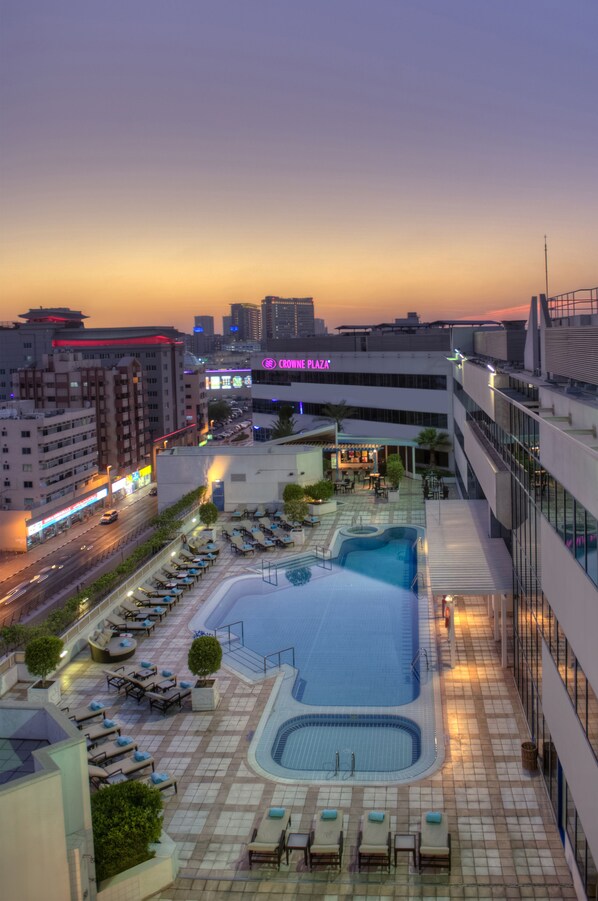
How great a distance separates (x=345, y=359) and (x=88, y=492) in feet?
72.7

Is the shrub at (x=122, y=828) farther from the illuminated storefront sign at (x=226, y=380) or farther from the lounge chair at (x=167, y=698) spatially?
the illuminated storefront sign at (x=226, y=380)

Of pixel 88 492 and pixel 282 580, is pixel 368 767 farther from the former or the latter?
pixel 88 492

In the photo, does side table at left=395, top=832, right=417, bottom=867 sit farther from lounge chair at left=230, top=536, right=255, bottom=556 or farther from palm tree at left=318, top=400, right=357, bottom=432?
palm tree at left=318, top=400, right=357, bottom=432

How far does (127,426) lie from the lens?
71.5 metres

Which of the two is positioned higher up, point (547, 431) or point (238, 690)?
point (547, 431)

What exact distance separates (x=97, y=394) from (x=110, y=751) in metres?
57.8

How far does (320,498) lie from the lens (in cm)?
3559

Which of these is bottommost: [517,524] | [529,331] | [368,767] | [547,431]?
[368,767]

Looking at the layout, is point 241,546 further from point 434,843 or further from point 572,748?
point 572,748

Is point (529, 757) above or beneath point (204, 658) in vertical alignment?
beneath

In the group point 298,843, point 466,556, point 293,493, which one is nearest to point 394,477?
point 293,493

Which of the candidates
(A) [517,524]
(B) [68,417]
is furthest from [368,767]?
(B) [68,417]

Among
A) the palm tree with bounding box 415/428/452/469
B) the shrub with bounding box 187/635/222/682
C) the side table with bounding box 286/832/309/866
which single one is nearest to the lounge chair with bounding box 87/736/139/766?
the shrub with bounding box 187/635/222/682

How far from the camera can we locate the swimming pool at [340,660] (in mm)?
13953
